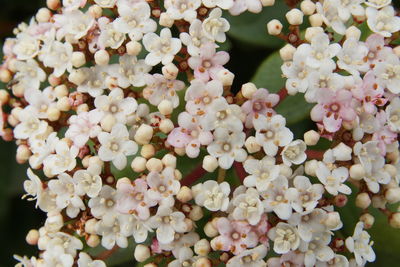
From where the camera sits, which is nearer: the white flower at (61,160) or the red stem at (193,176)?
the white flower at (61,160)

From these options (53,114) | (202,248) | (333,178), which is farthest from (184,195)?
(53,114)

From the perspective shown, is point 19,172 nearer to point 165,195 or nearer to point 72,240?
point 72,240

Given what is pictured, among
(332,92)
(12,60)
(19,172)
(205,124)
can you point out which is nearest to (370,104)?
(332,92)

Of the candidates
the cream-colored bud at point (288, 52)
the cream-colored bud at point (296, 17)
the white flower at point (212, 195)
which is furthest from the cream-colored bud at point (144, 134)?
the cream-colored bud at point (296, 17)

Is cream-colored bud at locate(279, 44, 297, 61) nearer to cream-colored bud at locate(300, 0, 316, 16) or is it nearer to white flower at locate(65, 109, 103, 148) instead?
cream-colored bud at locate(300, 0, 316, 16)

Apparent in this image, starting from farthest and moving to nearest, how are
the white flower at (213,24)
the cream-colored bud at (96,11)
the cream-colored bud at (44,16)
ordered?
1. the cream-colored bud at (44,16)
2. the cream-colored bud at (96,11)
3. the white flower at (213,24)

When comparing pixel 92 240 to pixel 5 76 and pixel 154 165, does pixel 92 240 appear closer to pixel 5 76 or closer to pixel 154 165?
pixel 154 165

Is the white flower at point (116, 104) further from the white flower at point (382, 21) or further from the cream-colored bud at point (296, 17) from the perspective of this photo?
the white flower at point (382, 21)

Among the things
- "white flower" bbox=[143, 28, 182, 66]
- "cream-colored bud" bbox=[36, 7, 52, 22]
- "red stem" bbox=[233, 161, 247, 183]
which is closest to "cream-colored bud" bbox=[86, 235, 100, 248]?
"red stem" bbox=[233, 161, 247, 183]
